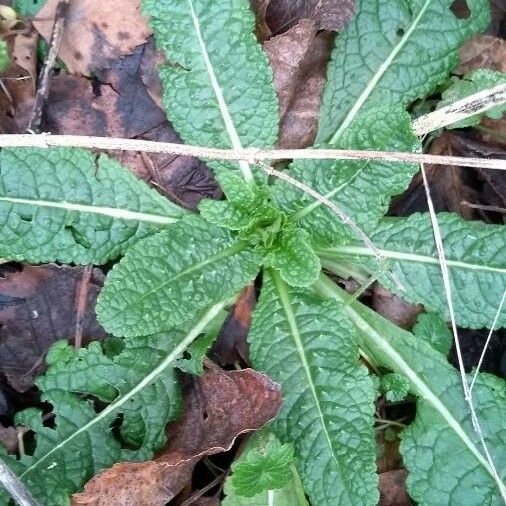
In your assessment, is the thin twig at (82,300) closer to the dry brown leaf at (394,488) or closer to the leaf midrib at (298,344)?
the leaf midrib at (298,344)

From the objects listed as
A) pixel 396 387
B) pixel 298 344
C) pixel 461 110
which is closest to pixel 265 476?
pixel 298 344

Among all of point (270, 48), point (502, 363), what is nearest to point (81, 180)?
point (270, 48)

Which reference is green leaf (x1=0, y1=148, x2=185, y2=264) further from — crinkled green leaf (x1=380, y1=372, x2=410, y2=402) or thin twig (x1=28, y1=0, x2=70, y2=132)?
crinkled green leaf (x1=380, y1=372, x2=410, y2=402)

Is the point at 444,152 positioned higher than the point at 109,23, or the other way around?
the point at 109,23

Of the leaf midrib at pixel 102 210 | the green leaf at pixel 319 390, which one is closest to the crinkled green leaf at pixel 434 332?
the green leaf at pixel 319 390

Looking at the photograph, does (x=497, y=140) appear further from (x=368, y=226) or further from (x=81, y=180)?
(x=81, y=180)

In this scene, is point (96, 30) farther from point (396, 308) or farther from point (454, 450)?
point (454, 450)
